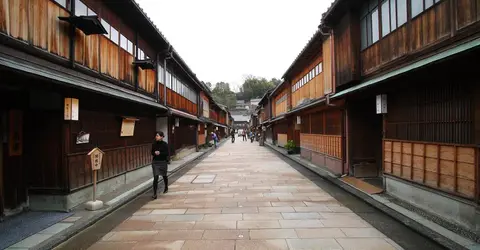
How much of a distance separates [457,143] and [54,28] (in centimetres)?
1003

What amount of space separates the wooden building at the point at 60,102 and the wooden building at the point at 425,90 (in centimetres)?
817

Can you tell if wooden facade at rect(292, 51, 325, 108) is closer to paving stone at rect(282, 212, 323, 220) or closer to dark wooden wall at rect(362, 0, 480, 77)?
dark wooden wall at rect(362, 0, 480, 77)

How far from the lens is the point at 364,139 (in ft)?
41.7

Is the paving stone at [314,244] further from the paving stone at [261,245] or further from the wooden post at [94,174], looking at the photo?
Result: the wooden post at [94,174]

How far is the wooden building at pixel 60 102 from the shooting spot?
21.0ft

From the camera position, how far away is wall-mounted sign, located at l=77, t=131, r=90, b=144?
845 centimetres

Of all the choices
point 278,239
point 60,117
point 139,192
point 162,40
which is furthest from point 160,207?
point 162,40

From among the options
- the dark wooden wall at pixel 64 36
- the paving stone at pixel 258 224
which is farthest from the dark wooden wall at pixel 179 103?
the paving stone at pixel 258 224

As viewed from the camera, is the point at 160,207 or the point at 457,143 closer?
the point at 457,143

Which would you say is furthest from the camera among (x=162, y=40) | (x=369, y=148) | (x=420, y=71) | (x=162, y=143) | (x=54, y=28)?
(x=162, y=40)

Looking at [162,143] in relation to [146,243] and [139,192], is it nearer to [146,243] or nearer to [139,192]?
[139,192]

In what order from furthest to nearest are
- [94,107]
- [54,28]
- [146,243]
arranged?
[94,107], [54,28], [146,243]

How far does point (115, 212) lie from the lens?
8297 millimetres

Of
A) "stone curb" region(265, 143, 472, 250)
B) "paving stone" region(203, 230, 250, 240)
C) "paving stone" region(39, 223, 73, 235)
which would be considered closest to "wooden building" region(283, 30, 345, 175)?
"stone curb" region(265, 143, 472, 250)
